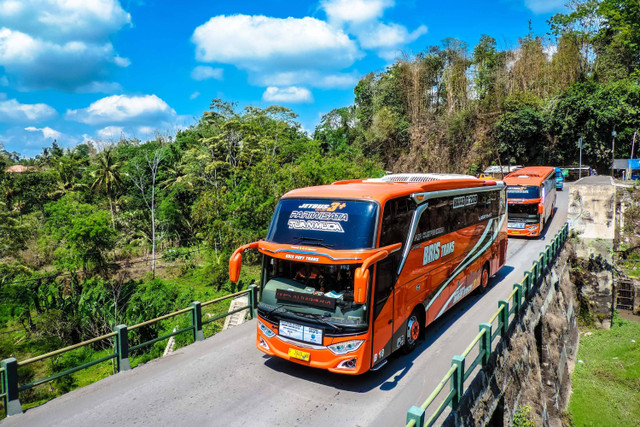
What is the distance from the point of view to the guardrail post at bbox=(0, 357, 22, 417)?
22.9ft

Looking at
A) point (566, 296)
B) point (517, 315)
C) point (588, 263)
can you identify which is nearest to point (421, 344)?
point (517, 315)

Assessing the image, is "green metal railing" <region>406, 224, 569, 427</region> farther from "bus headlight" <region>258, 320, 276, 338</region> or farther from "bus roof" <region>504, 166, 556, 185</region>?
"bus roof" <region>504, 166, 556, 185</region>

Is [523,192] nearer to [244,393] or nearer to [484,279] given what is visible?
[484,279]

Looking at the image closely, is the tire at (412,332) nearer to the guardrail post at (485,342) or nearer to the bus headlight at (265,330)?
the guardrail post at (485,342)

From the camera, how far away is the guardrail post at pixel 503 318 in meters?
9.84

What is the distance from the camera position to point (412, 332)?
8945 millimetres

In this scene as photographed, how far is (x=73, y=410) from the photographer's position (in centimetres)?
718

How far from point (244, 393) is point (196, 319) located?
3293mm

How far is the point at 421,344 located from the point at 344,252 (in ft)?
13.2

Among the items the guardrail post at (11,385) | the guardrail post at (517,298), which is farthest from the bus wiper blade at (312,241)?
the guardrail post at (517,298)

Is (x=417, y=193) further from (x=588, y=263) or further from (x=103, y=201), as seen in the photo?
(x=103, y=201)

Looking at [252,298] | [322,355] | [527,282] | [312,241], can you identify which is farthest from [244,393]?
[527,282]

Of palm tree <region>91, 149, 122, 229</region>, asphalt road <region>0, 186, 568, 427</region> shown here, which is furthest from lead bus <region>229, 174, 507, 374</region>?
palm tree <region>91, 149, 122, 229</region>

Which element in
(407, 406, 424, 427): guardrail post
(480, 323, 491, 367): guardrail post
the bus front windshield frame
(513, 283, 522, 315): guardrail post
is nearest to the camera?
(407, 406, 424, 427): guardrail post
